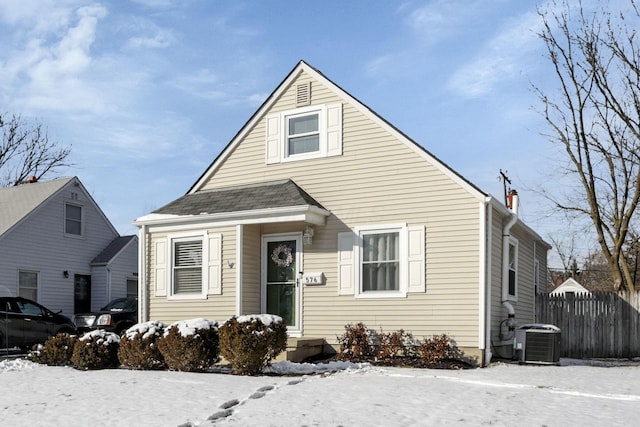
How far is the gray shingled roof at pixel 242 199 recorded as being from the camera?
1357 centimetres

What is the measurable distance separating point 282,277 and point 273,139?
3.17m

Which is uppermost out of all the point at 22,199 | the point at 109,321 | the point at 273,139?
the point at 273,139

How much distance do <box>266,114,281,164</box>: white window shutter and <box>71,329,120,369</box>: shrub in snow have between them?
5326 millimetres

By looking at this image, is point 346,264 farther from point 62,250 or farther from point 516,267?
point 62,250

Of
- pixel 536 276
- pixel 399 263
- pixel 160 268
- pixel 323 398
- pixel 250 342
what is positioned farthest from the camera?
pixel 536 276

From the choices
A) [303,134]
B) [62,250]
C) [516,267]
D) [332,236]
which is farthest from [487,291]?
[62,250]

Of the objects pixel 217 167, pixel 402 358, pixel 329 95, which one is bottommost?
pixel 402 358

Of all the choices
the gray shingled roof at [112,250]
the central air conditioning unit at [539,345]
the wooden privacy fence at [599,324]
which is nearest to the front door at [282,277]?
the central air conditioning unit at [539,345]

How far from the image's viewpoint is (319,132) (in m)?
14.3

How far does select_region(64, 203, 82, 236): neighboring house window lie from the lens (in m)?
25.2

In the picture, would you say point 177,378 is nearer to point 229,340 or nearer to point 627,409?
point 229,340

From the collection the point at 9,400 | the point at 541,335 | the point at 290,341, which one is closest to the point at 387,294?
the point at 290,341

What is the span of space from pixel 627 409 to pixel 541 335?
4810 mm

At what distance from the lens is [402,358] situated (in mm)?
12344
